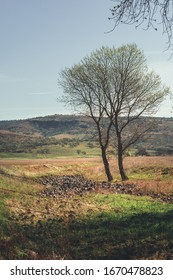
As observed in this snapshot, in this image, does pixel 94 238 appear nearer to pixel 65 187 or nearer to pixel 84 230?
pixel 84 230

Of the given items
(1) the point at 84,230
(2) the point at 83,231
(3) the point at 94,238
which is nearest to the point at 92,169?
(1) the point at 84,230

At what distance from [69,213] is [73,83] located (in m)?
25.3

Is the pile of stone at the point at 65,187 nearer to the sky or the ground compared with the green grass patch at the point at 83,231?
nearer to the ground

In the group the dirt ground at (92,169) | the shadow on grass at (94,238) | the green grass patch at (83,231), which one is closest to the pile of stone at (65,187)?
the dirt ground at (92,169)

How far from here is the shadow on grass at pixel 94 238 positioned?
993 centimetres

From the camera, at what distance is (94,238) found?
12.1 m

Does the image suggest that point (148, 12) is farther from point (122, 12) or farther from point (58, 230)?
point (58, 230)

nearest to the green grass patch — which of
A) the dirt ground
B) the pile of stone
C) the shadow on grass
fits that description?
the shadow on grass

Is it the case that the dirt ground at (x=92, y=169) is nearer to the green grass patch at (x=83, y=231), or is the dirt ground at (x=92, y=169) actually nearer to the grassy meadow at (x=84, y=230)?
the grassy meadow at (x=84, y=230)

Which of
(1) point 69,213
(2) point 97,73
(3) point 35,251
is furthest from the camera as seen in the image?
(2) point 97,73

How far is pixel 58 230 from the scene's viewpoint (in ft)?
43.4

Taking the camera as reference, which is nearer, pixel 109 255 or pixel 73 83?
pixel 109 255

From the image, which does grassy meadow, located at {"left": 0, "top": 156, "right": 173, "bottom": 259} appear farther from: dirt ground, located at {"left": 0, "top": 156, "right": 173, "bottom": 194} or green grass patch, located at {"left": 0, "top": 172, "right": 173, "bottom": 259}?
dirt ground, located at {"left": 0, "top": 156, "right": 173, "bottom": 194}
